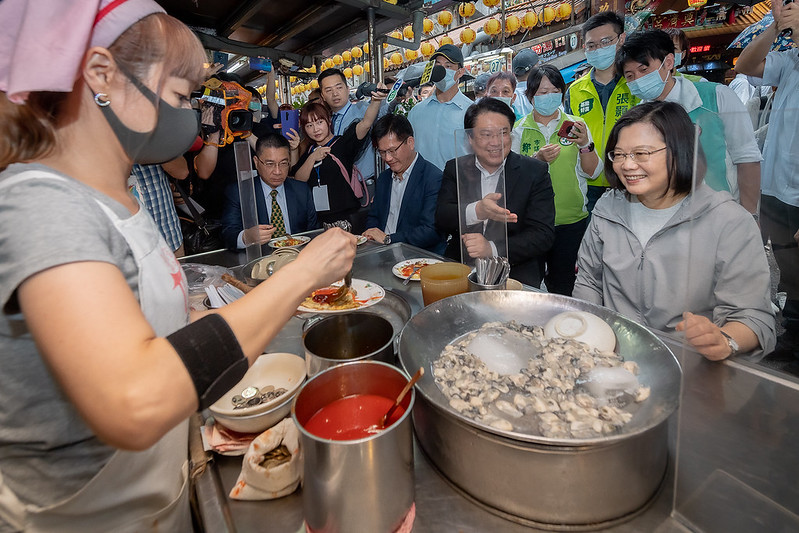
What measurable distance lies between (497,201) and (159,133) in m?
1.34

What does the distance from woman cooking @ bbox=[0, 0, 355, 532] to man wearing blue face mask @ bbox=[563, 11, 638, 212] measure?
12.0 ft

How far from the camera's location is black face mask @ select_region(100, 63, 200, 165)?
0.81 m

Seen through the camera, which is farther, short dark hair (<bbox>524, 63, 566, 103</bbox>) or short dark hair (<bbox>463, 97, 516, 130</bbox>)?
short dark hair (<bbox>524, 63, 566, 103</bbox>)

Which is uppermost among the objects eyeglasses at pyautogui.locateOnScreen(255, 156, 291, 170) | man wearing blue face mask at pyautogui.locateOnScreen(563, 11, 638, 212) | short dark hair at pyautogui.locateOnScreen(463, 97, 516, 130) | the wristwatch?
man wearing blue face mask at pyautogui.locateOnScreen(563, 11, 638, 212)

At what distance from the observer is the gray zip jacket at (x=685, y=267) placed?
41.2 inches

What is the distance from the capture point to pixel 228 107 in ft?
9.67

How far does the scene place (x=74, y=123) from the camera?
0.77m

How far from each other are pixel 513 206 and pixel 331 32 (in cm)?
378

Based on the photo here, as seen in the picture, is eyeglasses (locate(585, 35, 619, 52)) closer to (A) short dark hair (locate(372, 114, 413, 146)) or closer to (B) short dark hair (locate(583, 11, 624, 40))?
(B) short dark hair (locate(583, 11, 624, 40))

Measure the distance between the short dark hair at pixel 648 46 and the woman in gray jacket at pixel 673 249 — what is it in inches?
64.5

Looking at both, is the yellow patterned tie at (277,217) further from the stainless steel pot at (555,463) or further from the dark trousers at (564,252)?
the stainless steel pot at (555,463)

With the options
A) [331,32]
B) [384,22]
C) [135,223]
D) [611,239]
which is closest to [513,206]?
[611,239]

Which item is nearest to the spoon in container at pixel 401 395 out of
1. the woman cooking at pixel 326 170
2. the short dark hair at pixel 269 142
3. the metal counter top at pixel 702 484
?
the metal counter top at pixel 702 484

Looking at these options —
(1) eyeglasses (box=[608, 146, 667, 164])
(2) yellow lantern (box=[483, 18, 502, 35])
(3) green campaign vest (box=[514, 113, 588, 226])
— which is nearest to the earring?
(1) eyeglasses (box=[608, 146, 667, 164])
